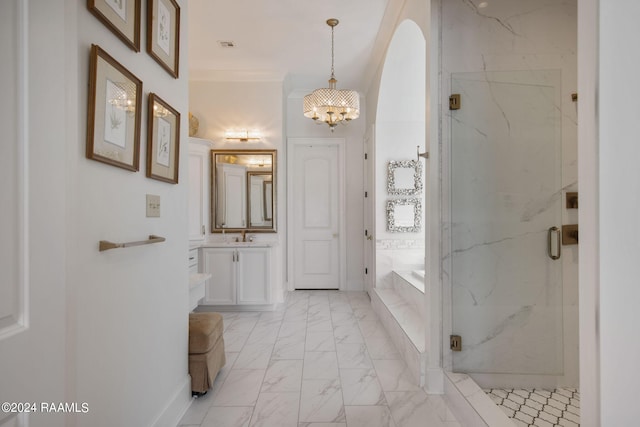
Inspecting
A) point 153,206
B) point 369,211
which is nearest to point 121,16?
point 153,206

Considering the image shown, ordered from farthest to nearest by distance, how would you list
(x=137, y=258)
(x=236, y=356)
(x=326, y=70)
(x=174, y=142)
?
(x=326, y=70) < (x=236, y=356) < (x=174, y=142) < (x=137, y=258)

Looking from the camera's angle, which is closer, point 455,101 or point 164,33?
point 164,33

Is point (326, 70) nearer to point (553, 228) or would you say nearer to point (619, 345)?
point (553, 228)

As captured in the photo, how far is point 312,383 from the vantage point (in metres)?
2.26

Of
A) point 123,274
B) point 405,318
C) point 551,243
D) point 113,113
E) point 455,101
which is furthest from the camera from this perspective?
point 405,318

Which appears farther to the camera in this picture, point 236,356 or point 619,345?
point 236,356

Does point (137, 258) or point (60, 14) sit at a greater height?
point (60, 14)

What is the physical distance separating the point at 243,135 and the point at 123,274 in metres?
3.23

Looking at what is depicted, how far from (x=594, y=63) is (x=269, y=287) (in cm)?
357

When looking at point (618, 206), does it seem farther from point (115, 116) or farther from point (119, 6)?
point (119, 6)

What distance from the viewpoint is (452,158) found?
212 centimetres

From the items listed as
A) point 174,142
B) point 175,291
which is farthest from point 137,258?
point 174,142

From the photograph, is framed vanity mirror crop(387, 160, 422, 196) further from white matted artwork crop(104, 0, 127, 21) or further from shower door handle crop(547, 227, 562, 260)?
A: white matted artwork crop(104, 0, 127, 21)

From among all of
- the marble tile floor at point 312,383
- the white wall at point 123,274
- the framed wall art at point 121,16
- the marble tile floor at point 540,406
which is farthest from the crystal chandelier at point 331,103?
the marble tile floor at point 540,406
